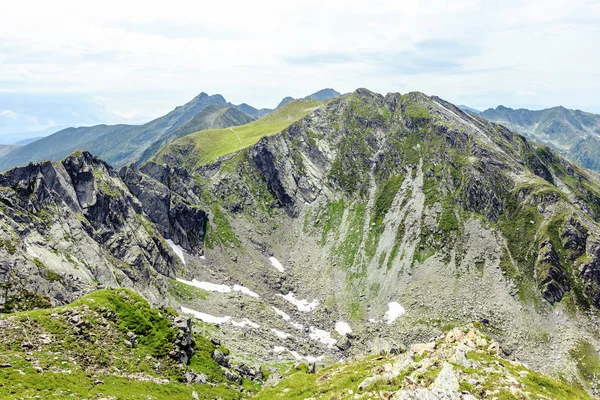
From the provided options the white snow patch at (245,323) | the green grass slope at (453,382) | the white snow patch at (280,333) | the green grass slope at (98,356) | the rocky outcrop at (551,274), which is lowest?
the white snow patch at (280,333)

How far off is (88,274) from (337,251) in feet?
369

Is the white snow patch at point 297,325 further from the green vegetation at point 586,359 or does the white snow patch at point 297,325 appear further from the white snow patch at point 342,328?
the green vegetation at point 586,359

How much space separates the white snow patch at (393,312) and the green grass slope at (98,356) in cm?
8978

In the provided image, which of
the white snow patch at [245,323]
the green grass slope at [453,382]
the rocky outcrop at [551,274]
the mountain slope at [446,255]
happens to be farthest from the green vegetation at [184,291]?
the rocky outcrop at [551,274]

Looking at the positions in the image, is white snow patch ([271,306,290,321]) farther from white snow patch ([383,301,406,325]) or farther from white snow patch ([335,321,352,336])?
white snow patch ([383,301,406,325])

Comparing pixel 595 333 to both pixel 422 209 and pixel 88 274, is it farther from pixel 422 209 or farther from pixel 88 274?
pixel 88 274

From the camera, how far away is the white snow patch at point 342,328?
445ft

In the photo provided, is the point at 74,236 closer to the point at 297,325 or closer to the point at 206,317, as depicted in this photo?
the point at 206,317

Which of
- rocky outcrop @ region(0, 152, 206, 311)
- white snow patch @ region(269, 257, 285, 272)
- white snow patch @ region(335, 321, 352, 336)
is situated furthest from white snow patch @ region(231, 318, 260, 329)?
white snow patch @ region(269, 257, 285, 272)

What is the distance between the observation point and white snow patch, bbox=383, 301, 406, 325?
5384 inches

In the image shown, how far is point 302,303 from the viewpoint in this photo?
15375 centimetres

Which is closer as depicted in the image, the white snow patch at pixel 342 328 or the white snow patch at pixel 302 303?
the white snow patch at pixel 342 328

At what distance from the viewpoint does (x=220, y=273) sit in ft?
522

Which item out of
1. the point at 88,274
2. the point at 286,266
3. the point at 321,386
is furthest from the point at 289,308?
the point at 321,386
